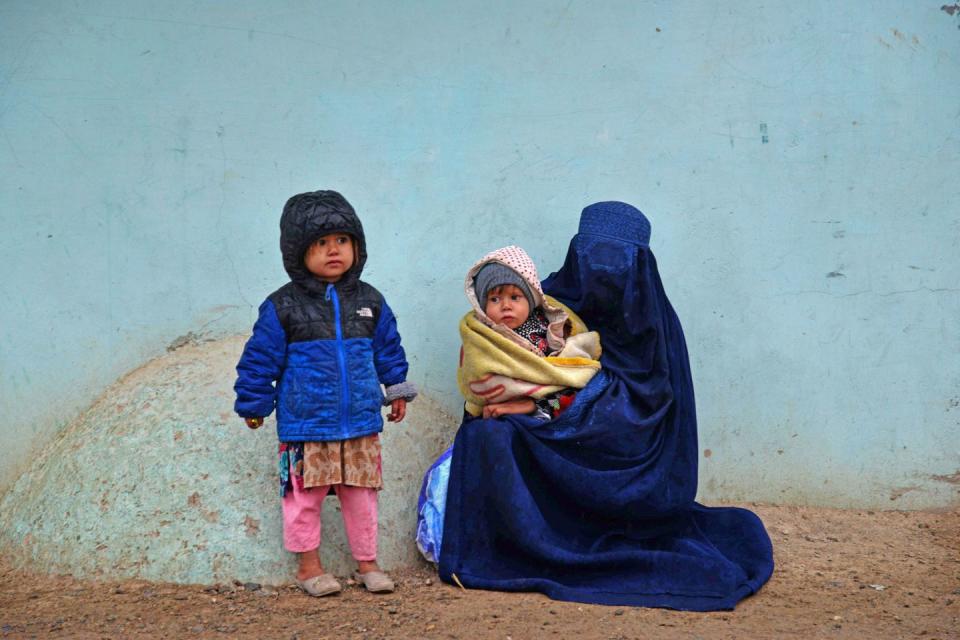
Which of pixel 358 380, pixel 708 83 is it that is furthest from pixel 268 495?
pixel 708 83

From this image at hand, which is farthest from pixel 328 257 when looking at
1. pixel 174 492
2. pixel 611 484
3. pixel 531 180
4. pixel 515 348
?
pixel 611 484

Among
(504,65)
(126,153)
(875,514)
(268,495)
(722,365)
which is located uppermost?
(504,65)

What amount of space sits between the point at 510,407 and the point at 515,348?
23 cm

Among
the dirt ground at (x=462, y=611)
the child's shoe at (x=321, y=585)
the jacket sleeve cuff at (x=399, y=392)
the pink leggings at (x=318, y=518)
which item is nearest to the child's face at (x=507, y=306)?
the jacket sleeve cuff at (x=399, y=392)

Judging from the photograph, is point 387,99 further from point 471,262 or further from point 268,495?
point 268,495

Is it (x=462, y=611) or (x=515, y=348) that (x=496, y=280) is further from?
(x=462, y=611)

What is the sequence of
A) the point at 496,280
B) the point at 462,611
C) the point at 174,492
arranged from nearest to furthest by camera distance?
the point at 462,611 → the point at 174,492 → the point at 496,280

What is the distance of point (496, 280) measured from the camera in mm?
4070

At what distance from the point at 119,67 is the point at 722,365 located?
2835 millimetres

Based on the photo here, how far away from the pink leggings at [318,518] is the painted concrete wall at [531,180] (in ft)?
2.91

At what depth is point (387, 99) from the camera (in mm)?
4496

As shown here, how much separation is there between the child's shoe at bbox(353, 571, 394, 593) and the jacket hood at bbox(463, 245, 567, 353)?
100 centimetres

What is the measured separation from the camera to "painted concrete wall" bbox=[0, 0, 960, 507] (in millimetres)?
4355

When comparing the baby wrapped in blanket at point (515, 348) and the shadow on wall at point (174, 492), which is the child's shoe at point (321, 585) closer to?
the shadow on wall at point (174, 492)
